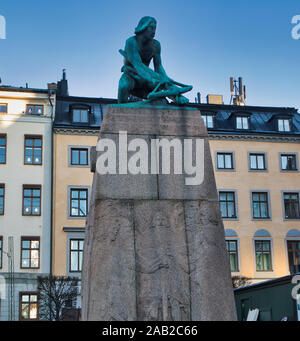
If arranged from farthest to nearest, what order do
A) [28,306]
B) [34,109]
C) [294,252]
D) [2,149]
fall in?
1. [294,252]
2. [34,109]
3. [2,149]
4. [28,306]

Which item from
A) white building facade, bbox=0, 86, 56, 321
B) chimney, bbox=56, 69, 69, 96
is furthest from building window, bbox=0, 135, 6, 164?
chimney, bbox=56, 69, 69, 96

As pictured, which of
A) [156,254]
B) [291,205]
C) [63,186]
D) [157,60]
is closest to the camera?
[156,254]

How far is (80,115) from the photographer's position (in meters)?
40.8

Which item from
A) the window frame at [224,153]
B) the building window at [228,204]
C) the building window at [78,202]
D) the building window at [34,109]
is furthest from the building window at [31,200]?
the window frame at [224,153]

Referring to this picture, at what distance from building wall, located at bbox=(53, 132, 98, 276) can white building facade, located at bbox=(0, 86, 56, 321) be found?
428 millimetres

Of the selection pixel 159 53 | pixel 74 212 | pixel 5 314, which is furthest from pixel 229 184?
pixel 159 53

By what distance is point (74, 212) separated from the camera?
126 feet

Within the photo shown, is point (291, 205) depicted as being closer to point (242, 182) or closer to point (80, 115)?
point (242, 182)

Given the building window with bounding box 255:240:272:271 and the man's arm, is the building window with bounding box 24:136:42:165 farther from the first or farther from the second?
the man's arm

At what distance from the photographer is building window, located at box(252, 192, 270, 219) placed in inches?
1636

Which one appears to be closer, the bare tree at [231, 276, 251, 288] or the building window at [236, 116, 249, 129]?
the bare tree at [231, 276, 251, 288]

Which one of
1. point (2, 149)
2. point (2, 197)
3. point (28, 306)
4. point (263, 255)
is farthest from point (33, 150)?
point (263, 255)

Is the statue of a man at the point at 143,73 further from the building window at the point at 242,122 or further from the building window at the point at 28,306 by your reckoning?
the building window at the point at 242,122

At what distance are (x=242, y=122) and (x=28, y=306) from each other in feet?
64.7
